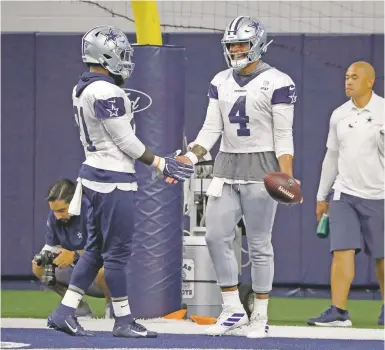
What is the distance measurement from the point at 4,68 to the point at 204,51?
192 cm

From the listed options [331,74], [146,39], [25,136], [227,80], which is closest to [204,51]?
[331,74]

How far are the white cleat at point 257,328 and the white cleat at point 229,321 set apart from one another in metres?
0.07

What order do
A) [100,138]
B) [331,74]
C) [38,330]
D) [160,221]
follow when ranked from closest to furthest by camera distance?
[100,138] → [38,330] → [160,221] → [331,74]

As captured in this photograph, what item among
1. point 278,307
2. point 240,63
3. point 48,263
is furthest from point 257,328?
point 278,307

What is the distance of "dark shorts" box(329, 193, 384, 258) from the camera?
28.2 feet

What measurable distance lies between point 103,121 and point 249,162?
0.99 metres

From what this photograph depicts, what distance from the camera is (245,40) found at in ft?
24.6

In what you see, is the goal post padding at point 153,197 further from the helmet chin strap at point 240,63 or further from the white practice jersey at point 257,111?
the helmet chin strap at point 240,63

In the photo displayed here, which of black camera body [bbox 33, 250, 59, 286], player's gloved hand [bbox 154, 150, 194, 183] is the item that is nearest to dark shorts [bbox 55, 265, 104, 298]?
black camera body [bbox 33, 250, 59, 286]

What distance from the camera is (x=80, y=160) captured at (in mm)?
11406

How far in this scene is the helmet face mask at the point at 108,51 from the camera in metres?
Result: 7.27

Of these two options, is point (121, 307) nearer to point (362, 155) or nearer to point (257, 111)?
point (257, 111)

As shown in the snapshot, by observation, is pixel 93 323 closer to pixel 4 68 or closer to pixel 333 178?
pixel 333 178

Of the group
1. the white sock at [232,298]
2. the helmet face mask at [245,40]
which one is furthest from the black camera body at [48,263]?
the helmet face mask at [245,40]
